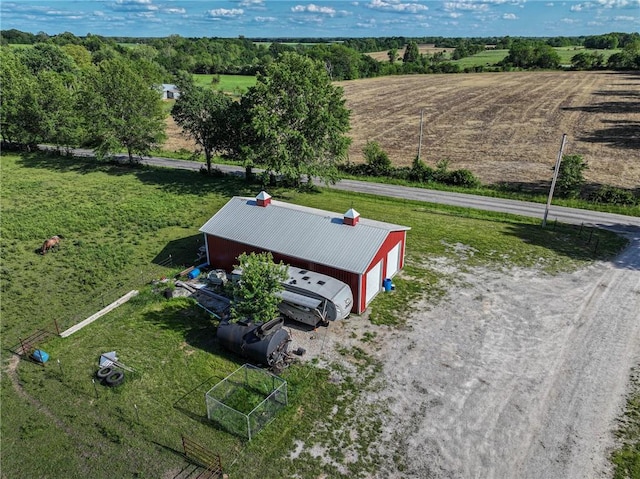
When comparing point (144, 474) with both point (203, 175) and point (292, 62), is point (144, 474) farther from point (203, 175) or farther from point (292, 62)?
point (203, 175)

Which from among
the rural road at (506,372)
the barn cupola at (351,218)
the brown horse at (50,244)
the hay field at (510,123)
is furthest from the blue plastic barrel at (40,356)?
the hay field at (510,123)

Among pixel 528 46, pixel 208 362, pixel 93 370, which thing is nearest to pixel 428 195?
pixel 208 362

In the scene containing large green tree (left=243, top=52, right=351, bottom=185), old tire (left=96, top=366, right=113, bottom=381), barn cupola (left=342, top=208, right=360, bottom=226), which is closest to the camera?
old tire (left=96, top=366, right=113, bottom=381)

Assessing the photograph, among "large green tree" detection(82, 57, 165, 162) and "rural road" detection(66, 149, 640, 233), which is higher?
"large green tree" detection(82, 57, 165, 162)

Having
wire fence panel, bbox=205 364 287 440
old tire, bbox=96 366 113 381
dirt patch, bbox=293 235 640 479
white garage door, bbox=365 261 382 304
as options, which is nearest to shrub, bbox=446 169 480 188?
dirt patch, bbox=293 235 640 479

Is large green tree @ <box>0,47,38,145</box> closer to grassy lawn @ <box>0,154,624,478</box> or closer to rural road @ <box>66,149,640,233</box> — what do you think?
grassy lawn @ <box>0,154,624,478</box>

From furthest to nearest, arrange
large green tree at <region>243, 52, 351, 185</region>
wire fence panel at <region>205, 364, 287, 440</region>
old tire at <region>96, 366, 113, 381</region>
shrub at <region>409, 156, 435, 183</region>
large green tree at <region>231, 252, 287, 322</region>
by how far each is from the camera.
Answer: shrub at <region>409, 156, 435, 183</region>
large green tree at <region>243, 52, 351, 185</region>
large green tree at <region>231, 252, 287, 322</region>
old tire at <region>96, 366, 113, 381</region>
wire fence panel at <region>205, 364, 287, 440</region>
